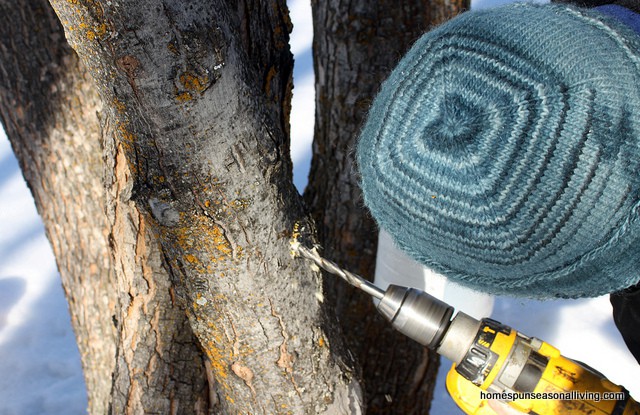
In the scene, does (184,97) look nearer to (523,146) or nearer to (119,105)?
(119,105)

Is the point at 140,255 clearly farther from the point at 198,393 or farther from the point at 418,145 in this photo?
the point at 418,145

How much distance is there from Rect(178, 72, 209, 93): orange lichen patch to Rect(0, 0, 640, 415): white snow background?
1.79 m

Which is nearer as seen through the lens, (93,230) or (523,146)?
(523,146)

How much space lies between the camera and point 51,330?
3.14m

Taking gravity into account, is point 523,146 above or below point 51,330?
above

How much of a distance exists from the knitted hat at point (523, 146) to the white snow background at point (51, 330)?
1.41 meters

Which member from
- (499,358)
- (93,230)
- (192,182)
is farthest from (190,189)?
(93,230)

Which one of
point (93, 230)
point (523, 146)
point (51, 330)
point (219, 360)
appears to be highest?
point (523, 146)

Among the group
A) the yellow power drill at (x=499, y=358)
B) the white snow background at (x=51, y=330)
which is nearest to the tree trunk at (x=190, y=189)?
the yellow power drill at (x=499, y=358)

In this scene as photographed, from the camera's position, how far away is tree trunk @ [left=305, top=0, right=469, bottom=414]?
6.23ft

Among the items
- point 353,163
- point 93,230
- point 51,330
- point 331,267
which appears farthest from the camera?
point 51,330

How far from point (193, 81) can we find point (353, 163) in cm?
101

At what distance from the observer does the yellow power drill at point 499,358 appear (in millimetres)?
1160

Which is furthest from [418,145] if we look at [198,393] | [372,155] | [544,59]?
[198,393]
